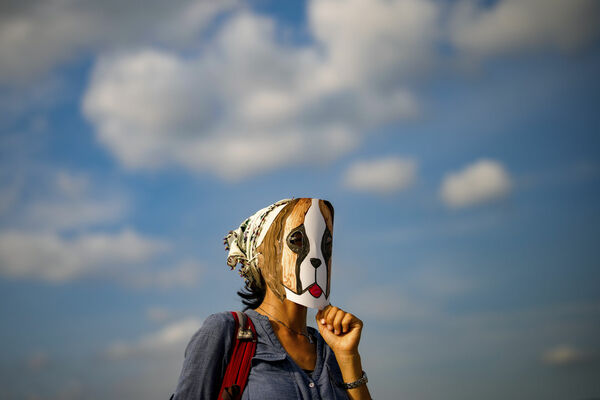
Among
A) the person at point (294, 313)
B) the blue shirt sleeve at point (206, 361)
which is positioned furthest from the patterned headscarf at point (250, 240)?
the blue shirt sleeve at point (206, 361)

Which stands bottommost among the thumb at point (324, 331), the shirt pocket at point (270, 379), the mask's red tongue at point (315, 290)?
the shirt pocket at point (270, 379)

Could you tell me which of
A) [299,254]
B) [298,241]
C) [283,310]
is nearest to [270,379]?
[283,310]

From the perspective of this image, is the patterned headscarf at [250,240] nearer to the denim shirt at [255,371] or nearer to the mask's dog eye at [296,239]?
the mask's dog eye at [296,239]

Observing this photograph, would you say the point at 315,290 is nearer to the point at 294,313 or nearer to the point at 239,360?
the point at 294,313

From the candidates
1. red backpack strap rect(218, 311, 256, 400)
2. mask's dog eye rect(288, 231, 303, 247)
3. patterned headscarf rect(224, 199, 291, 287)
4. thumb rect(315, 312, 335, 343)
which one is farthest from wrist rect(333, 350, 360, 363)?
mask's dog eye rect(288, 231, 303, 247)

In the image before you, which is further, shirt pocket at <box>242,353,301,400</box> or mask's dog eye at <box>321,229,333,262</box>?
mask's dog eye at <box>321,229,333,262</box>

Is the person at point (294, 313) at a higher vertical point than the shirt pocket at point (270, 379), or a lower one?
higher

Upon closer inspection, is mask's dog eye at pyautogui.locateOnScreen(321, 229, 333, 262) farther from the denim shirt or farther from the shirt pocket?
the shirt pocket

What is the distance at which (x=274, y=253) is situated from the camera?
6617 millimetres

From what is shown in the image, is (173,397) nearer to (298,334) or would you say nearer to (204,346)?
(204,346)

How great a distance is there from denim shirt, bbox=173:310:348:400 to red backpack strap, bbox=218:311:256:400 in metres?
0.06

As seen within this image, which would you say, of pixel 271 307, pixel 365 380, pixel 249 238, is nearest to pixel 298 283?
pixel 271 307

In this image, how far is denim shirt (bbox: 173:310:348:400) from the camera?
5.75 meters

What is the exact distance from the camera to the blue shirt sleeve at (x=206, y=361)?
5711 mm
